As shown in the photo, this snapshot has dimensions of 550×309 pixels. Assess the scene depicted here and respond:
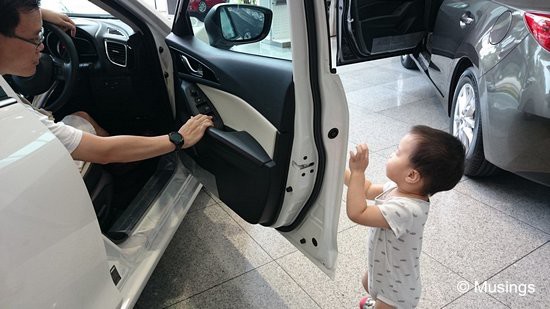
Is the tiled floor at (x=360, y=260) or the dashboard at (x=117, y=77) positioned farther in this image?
the dashboard at (x=117, y=77)

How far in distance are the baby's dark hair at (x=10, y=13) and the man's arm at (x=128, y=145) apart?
365 mm

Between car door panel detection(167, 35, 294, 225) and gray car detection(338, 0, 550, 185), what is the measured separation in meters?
1.35

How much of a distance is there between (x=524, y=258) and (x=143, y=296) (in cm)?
186

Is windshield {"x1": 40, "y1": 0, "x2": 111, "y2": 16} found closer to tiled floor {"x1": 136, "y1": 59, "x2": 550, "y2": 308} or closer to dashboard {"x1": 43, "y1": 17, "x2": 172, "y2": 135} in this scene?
dashboard {"x1": 43, "y1": 17, "x2": 172, "y2": 135}

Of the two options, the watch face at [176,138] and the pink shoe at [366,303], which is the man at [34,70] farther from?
the pink shoe at [366,303]

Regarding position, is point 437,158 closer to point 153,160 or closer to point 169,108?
point 169,108

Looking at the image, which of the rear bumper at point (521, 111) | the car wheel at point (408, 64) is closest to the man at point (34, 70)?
the rear bumper at point (521, 111)

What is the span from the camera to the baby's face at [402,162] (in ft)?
4.25

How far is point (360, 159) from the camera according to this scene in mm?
1351

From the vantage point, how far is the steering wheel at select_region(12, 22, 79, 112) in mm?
1965

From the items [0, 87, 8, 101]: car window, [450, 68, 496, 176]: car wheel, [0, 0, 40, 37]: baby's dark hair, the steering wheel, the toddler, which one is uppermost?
[0, 0, 40, 37]: baby's dark hair

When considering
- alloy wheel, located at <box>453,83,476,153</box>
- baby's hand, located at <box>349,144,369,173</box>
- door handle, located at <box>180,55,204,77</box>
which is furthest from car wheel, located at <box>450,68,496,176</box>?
door handle, located at <box>180,55,204,77</box>

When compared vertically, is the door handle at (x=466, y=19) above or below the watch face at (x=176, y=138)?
above

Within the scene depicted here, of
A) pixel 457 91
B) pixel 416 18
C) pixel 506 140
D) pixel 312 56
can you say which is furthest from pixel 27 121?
pixel 416 18
